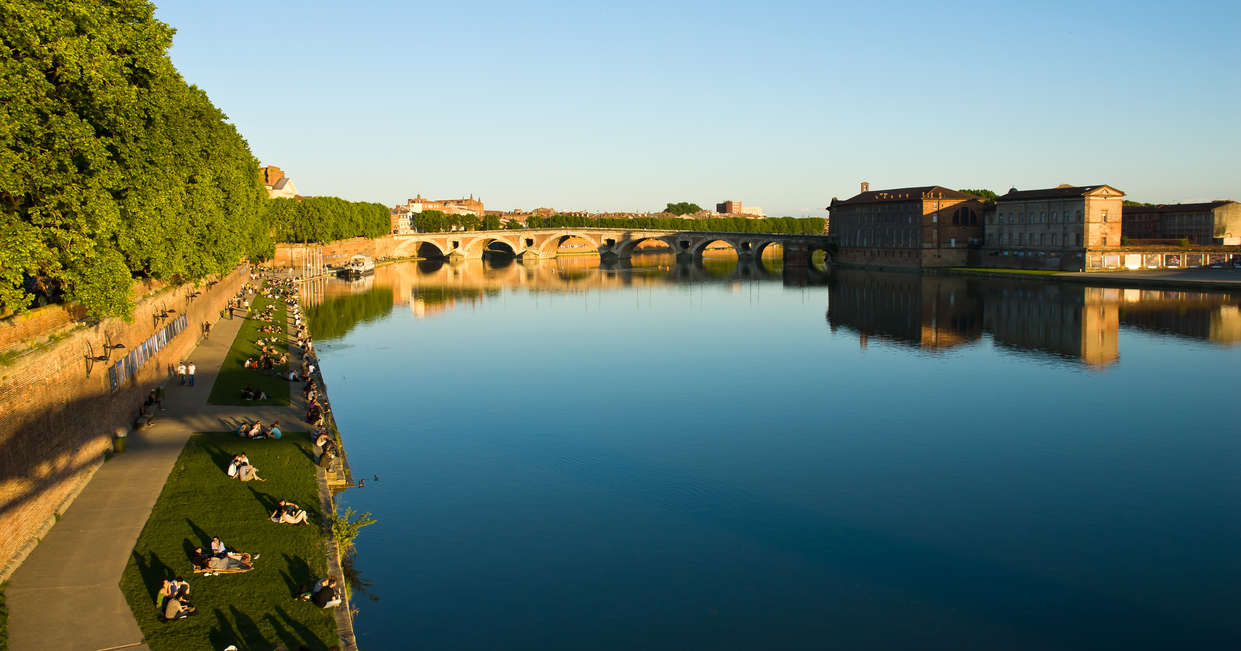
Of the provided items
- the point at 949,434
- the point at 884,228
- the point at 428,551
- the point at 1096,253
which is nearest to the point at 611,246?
the point at 884,228

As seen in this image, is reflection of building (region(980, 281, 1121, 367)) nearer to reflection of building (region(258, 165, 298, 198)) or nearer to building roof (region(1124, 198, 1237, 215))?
building roof (region(1124, 198, 1237, 215))

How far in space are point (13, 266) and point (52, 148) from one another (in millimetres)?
4185

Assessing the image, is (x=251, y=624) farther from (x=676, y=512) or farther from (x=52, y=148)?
(x=52, y=148)

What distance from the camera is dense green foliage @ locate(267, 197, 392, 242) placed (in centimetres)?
9825

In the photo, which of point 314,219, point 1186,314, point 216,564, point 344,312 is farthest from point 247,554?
point 314,219

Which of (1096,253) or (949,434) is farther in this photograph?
(1096,253)

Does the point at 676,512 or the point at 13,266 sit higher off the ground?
the point at 13,266

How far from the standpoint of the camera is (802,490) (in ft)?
76.2

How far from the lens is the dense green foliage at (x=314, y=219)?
9825 cm

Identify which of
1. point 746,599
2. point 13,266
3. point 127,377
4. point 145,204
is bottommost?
point 746,599

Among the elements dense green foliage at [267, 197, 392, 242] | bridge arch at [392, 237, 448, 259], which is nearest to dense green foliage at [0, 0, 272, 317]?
dense green foliage at [267, 197, 392, 242]

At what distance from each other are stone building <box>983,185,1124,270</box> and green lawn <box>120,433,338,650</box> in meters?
80.3

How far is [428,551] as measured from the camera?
19359mm

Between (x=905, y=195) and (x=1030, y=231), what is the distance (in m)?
17.5
